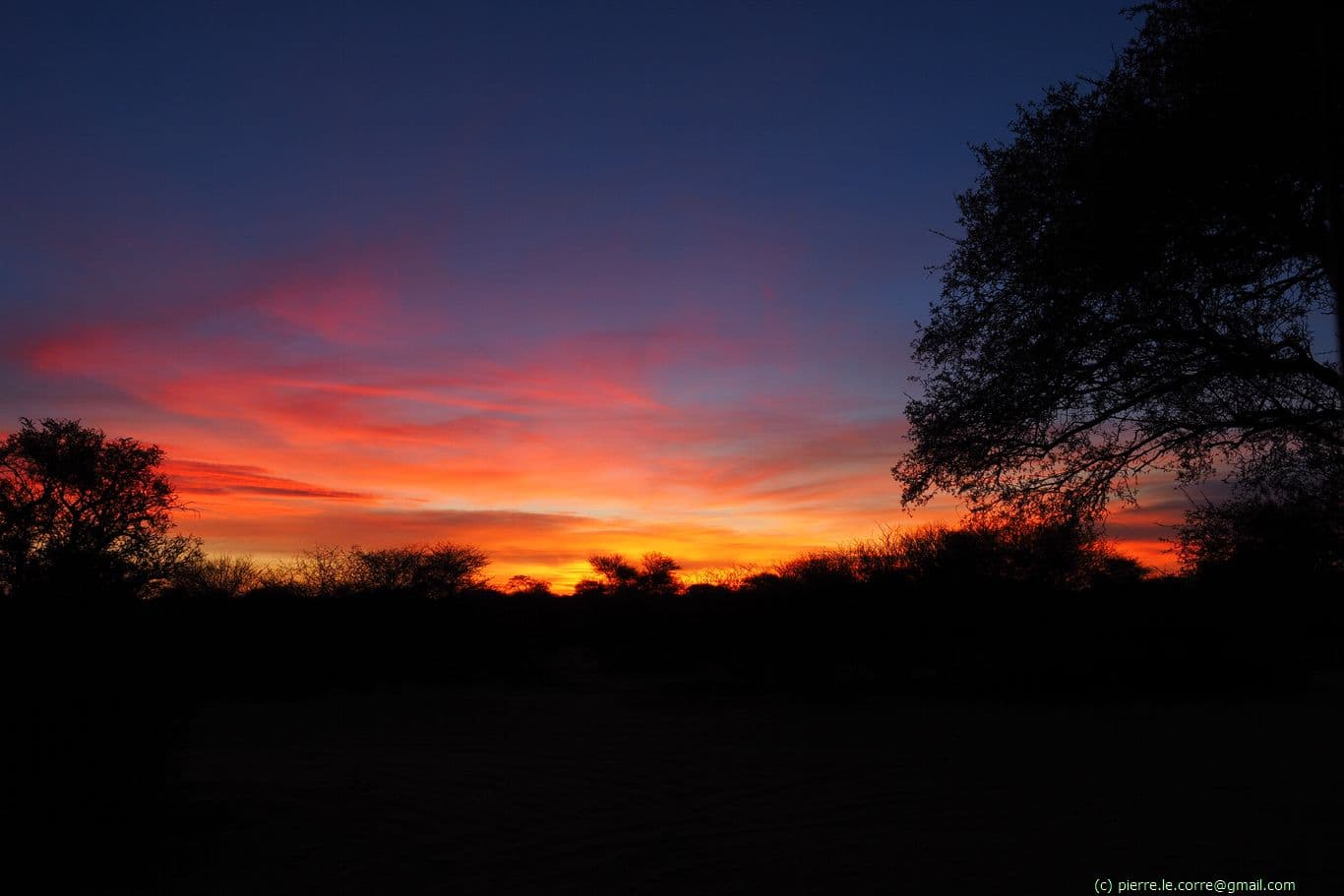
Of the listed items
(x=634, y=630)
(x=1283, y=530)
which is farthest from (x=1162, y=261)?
(x=634, y=630)

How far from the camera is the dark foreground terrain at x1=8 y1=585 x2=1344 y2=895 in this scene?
5.56 m

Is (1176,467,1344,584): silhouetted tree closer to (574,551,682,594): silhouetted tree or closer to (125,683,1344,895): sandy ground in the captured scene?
(125,683,1344,895): sandy ground

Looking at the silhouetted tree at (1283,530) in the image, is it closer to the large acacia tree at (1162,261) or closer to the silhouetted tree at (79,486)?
the large acacia tree at (1162,261)

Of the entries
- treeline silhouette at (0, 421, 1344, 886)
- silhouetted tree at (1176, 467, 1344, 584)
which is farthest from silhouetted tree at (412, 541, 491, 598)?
silhouetted tree at (1176, 467, 1344, 584)

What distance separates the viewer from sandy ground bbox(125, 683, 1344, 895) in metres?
5.53

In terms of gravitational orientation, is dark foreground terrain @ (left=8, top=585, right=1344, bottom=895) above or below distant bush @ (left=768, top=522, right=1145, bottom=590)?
below

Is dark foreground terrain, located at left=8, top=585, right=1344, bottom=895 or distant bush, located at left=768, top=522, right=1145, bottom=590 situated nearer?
dark foreground terrain, located at left=8, top=585, right=1344, bottom=895

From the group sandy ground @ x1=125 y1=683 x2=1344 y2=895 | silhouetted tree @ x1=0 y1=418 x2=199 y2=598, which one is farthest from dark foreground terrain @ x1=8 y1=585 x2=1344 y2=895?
silhouetted tree @ x1=0 y1=418 x2=199 y2=598

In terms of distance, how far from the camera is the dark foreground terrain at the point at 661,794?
18.2ft

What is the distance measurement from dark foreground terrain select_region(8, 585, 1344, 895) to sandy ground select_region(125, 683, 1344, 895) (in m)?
0.04

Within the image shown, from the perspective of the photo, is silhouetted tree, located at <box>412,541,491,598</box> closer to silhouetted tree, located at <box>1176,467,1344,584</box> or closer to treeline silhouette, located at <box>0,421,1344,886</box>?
treeline silhouette, located at <box>0,421,1344,886</box>

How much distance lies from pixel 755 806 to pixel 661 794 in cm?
108

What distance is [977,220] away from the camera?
8945 millimetres

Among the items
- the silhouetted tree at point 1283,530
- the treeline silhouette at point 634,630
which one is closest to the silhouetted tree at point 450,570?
the treeline silhouette at point 634,630
